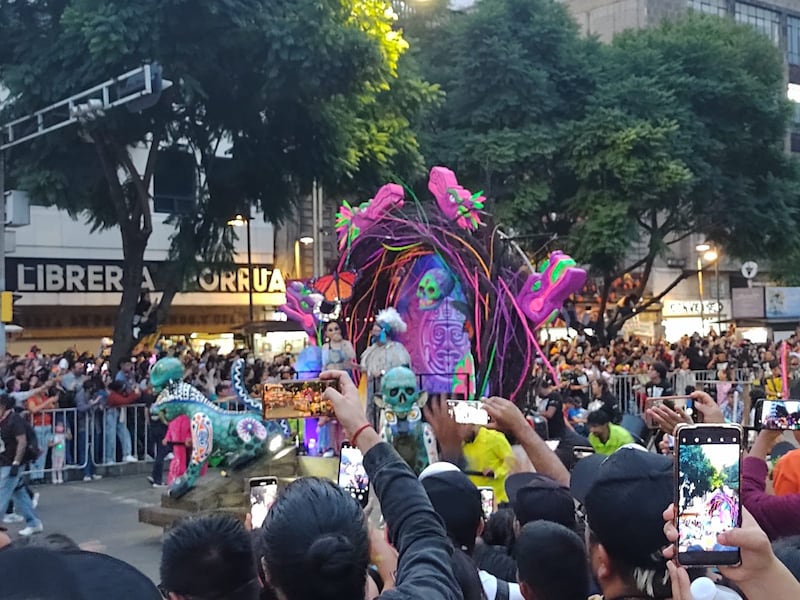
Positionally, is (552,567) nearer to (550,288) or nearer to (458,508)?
(458,508)

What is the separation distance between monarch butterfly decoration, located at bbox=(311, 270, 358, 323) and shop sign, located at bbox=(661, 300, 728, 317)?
87.5 feet

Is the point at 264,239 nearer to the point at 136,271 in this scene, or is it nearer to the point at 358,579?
the point at 136,271

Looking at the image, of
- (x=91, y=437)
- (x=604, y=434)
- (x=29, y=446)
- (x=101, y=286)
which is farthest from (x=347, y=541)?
(x=101, y=286)

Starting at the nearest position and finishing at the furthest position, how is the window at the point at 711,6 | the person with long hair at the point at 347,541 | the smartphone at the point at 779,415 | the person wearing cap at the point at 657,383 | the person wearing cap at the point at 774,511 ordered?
the person with long hair at the point at 347,541
the person wearing cap at the point at 774,511
the smartphone at the point at 779,415
the person wearing cap at the point at 657,383
the window at the point at 711,6

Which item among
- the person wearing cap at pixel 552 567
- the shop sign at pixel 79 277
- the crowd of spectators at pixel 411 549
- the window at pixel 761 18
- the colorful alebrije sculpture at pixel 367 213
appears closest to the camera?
the crowd of spectators at pixel 411 549

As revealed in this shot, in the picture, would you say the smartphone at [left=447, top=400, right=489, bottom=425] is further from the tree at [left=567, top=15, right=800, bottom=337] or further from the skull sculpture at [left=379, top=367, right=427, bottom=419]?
the tree at [left=567, top=15, right=800, bottom=337]

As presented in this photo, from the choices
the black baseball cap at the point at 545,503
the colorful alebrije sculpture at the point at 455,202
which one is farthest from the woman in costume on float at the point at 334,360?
Result: the black baseball cap at the point at 545,503

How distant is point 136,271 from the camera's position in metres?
18.1

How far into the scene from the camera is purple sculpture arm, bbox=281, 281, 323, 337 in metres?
14.1

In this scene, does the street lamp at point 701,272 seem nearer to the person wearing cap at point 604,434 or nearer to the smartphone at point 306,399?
the person wearing cap at point 604,434

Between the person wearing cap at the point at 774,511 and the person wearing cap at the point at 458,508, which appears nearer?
the person wearing cap at the point at 774,511

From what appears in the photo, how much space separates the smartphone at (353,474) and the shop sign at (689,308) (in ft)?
118

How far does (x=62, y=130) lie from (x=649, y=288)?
27.5m

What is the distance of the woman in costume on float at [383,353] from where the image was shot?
1215 centimetres
